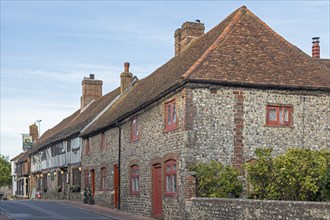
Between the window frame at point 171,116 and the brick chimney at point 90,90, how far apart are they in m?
28.5

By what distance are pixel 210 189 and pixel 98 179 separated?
15193 millimetres

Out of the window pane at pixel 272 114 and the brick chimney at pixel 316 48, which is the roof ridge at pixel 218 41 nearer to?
the window pane at pixel 272 114

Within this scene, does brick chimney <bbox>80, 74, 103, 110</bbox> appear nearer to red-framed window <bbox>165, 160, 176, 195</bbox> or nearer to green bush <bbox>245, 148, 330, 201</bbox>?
red-framed window <bbox>165, 160, 176, 195</bbox>

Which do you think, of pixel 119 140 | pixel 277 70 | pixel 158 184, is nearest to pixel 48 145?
pixel 119 140

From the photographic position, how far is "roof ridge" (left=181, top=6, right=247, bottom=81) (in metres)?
21.2

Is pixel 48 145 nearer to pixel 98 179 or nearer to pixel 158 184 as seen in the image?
pixel 98 179

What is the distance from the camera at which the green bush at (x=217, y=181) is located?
20125 millimetres

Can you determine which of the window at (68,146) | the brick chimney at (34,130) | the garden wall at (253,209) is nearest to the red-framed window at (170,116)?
the garden wall at (253,209)

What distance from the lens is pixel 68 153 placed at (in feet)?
142

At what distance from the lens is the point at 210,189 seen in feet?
66.8

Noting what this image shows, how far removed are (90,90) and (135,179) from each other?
83.2 feet

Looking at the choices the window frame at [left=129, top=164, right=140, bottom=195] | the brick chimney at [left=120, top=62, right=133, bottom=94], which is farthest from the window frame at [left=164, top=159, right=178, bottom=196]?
the brick chimney at [left=120, top=62, right=133, bottom=94]

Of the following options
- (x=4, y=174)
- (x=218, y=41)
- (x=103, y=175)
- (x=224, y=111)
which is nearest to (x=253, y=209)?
(x=224, y=111)

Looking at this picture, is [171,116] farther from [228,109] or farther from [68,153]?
[68,153]
